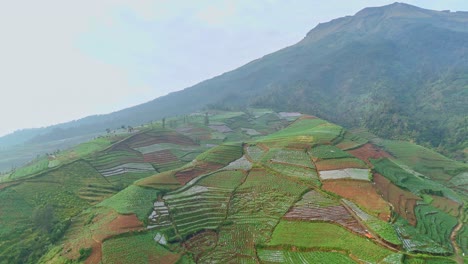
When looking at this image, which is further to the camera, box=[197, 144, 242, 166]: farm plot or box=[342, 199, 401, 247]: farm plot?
box=[197, 144, 242, 166]: farm plot

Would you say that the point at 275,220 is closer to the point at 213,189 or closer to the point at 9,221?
the point at 213,189

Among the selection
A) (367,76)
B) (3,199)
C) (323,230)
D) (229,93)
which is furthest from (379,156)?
(229,93)

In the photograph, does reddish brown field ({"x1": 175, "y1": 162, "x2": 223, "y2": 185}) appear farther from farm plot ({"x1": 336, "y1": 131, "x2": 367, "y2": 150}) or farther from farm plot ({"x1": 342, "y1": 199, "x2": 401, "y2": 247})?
farm plot ({"x1": 342, "y1": 199, "x2": 401, "y2": 247})

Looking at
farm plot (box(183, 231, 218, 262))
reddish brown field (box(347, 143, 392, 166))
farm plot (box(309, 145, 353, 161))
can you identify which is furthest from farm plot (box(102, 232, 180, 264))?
reddish brown field (box(347, 143, 392, 166))

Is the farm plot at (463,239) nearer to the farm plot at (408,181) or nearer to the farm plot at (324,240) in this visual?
the farm plot at (408,181)

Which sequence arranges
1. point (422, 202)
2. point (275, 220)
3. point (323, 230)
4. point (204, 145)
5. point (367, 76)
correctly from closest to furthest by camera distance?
point (323, 230), point (275, 220), point (422, 202), point (204, 145), point (367, 76)

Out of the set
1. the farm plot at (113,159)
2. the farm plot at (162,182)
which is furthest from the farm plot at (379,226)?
the farm plot at (113,159)

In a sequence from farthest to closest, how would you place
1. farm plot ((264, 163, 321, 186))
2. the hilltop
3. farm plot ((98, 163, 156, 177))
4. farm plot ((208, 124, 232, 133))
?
1. farm plot ((208, 124, 232, 133))
2. farm plot ((98, 163, 156, 177))
3. farm plot ((264, 163, 321, 186))
4. the hilltop
